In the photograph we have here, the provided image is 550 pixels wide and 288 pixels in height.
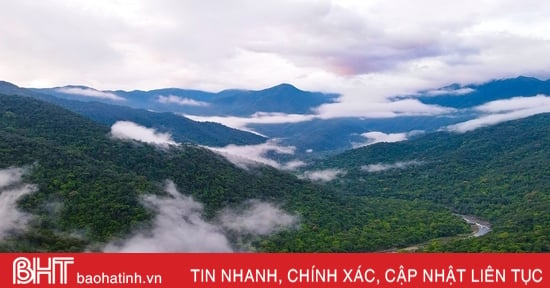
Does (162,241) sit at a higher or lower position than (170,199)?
lower

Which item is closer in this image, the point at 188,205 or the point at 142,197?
the point at 142,197

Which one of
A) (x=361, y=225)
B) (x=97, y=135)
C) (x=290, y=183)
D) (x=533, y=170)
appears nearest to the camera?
(x=361, y=225)

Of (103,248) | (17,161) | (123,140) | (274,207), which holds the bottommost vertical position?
(103,248)

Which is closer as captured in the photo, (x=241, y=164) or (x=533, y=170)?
(x=241, y=164)

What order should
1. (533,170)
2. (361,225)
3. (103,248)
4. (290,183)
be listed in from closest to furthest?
1. (103,248)
2. (361,225)
3. (290,183)
4. (533,170)

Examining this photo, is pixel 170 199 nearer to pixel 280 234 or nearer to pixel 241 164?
pixel 280 234

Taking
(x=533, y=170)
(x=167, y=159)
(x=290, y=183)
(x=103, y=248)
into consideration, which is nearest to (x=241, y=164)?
(x=290, y=183)

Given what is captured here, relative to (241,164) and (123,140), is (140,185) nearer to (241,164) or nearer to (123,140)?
(123,140)

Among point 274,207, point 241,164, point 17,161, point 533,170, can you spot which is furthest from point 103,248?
point 533,170
